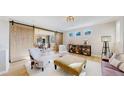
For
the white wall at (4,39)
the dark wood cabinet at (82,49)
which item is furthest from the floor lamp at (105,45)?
the white wall at (4,39)

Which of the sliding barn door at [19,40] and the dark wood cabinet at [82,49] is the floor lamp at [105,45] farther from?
the sliding barn door at [19,40]

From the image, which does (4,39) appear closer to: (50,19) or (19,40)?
(19,40)

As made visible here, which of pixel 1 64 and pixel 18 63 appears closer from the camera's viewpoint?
pixel 1 64

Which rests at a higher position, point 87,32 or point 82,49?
point 87,32

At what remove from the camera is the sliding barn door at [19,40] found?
2221mm

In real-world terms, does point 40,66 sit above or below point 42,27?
below

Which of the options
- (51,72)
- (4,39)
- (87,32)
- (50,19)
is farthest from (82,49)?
(4,39)

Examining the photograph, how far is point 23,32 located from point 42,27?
1.75 ft

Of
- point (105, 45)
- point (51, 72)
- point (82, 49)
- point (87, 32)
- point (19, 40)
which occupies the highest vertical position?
point (87, 32)

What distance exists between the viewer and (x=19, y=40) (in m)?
2.27

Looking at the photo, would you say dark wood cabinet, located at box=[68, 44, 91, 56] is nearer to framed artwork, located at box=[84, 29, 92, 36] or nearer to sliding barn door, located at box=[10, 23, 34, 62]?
framed artwork, located at box=[84, 29, 92, 36]
